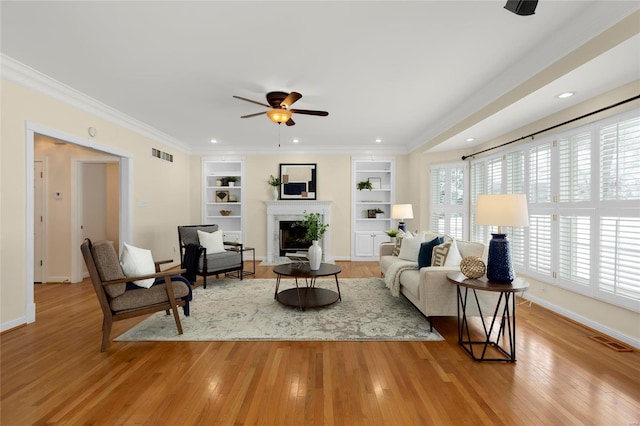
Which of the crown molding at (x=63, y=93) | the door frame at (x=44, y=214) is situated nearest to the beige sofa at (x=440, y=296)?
the crown molding at (x=63, y=93)

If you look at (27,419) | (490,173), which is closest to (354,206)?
(490,173)

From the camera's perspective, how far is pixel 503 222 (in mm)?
2619

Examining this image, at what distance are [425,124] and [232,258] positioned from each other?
4.11 m

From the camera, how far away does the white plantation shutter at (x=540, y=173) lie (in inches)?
153

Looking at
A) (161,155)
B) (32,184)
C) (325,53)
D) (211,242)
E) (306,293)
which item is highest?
(325,53)

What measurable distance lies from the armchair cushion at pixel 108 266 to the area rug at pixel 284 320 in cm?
53

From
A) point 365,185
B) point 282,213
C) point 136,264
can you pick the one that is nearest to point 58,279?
point 136,264

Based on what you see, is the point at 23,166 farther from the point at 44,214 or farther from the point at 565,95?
the point at 565,95

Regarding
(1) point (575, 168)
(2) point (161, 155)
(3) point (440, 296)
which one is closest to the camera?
(3) point (440, 296)

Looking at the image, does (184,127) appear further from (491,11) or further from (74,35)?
(491,11)

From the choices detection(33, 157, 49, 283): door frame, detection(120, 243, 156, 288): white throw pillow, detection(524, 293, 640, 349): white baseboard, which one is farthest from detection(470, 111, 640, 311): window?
detection(33, 157, 49, 283): door frame

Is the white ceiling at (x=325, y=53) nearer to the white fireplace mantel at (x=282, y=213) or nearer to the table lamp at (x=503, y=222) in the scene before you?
the table lamp at (x=503, y=222)

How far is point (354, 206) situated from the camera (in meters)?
7.21

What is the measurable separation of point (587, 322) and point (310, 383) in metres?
3.11
